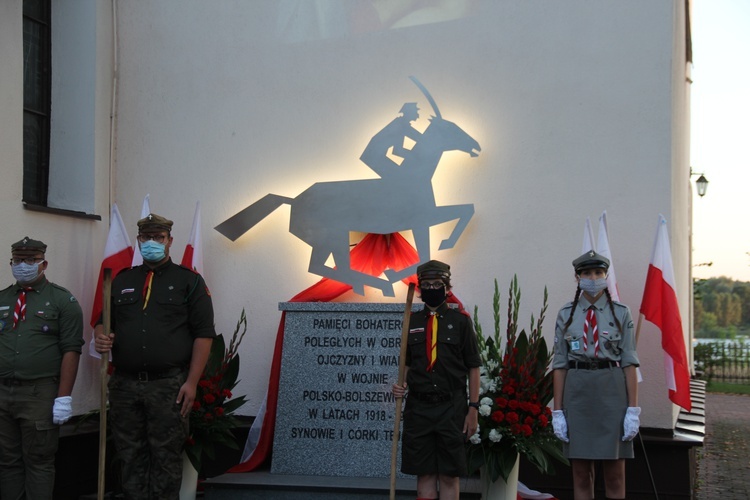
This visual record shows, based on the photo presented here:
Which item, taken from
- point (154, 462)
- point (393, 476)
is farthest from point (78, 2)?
point (393, 476)

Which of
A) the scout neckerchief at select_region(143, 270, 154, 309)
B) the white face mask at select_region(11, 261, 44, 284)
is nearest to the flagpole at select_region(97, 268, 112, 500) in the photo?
the scout neckerchief at select_region(143, 270, 154, 309)

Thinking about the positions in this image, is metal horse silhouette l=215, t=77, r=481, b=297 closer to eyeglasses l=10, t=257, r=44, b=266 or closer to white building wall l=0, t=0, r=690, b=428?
white building wall l=0, t=0, r=690, b=428

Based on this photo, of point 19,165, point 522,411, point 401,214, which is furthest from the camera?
point 401,214

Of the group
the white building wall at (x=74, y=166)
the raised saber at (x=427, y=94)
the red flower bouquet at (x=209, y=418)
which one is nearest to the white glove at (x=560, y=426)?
the red flower bouquet at (x=209, y=418)

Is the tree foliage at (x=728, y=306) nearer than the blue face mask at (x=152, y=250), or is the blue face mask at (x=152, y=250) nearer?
the blue face mask at (x=152, y=250)

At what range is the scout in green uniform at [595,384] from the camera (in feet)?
15.8

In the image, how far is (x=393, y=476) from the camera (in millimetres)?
4805

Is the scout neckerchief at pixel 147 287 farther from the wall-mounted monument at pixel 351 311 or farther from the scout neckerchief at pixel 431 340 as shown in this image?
the scout neckerchief at pixel 431 340

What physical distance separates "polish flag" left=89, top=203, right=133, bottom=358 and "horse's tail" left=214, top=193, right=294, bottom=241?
756mm

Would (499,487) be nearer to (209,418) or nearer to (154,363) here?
(209,418)

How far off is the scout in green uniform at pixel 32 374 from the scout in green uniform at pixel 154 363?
26cm

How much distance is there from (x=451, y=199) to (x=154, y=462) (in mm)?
2915

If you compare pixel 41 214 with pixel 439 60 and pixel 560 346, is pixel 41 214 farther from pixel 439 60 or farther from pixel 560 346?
pixel 560 346

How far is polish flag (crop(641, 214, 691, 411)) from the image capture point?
5.93 metres
